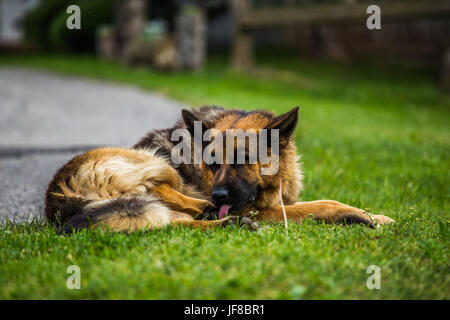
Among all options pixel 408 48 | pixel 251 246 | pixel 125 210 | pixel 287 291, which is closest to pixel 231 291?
pixel 287 291

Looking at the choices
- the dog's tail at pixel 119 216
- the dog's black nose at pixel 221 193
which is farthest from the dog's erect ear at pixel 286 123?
the dog's tail at pixel 119 216

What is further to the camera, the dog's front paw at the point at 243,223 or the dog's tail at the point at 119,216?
the dog's front paw at the point at 243,223

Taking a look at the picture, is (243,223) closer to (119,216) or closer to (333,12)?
(119,216)

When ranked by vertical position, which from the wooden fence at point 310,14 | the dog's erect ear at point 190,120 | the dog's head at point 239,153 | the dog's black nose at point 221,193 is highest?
the wooden fence at point 310,14

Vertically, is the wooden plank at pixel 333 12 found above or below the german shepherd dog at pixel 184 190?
above

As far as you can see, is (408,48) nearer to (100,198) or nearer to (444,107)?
(444,107)

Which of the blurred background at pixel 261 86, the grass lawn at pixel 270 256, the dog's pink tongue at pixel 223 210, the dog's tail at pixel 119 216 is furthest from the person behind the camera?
the blurred background at pixel 261 86

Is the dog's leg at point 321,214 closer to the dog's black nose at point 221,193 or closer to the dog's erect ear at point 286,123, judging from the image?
the dog's black nose at point 221,193

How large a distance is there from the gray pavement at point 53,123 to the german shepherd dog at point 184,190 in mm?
790

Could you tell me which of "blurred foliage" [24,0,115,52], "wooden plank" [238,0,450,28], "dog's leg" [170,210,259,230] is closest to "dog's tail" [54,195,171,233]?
"dog's leg" [170,210,259,230]

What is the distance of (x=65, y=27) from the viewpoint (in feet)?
77.3

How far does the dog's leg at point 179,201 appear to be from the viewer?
369 cm

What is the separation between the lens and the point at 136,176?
3.65m

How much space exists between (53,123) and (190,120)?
669 centimetres
